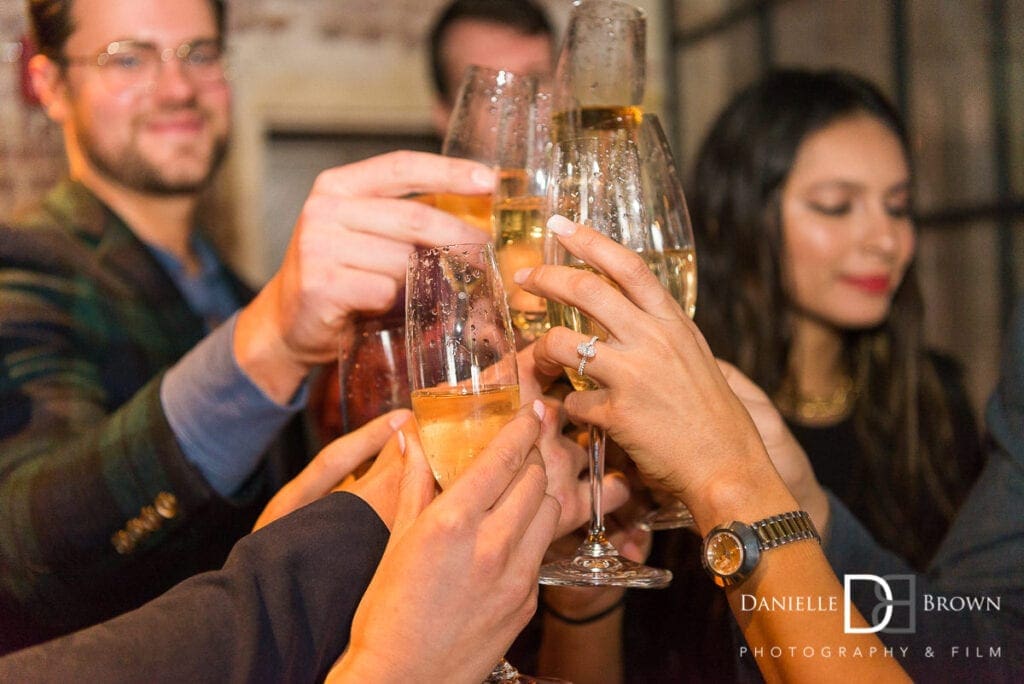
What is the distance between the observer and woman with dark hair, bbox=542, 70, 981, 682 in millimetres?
2318

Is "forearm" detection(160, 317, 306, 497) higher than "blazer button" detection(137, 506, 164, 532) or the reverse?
higher

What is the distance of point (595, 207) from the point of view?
97cm

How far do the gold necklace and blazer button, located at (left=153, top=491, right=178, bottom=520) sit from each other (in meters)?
1.60

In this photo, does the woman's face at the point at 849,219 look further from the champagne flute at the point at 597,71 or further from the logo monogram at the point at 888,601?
the champagne flute at the point at 597,71

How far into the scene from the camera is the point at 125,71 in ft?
6.34

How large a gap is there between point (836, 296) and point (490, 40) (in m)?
1.17

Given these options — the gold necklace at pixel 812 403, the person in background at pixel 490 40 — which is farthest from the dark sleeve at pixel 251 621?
the person in background at pixel 490 40

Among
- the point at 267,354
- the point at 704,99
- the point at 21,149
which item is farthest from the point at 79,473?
the point at 704,99

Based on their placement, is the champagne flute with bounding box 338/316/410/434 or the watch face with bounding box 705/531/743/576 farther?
the champagne flute with bounding box 338/316/410/434

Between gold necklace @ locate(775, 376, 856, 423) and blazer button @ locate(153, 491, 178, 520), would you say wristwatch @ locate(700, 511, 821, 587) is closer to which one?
blazer button @ locate(153, 491, 178, 520)

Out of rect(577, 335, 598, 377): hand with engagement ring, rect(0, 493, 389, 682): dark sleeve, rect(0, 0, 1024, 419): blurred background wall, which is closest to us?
rect(0, 493, 389, 682): dark sleeve

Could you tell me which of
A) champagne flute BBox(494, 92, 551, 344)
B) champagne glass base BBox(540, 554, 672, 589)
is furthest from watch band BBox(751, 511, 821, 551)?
champagne flute BBox(494, 92, 551, 344)

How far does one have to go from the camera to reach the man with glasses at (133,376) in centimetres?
124

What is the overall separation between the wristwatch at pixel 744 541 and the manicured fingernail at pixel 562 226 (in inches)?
12.0
